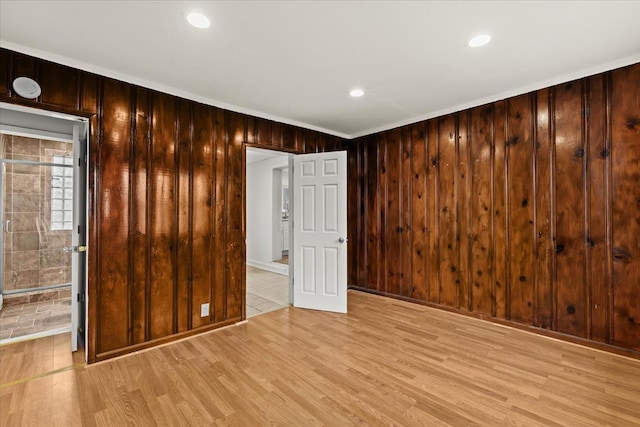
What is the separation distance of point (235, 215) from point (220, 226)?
23 cm

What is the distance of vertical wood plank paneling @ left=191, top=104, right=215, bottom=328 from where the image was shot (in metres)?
3.24

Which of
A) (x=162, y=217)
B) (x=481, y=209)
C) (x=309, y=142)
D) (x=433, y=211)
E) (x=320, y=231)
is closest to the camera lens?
(x=162, y=217)

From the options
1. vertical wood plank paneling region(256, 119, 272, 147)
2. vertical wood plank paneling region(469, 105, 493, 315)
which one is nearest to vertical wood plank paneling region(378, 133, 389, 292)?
vertical wood plank paneling region(469, 105, 493, 315)

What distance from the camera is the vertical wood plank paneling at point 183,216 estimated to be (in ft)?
10.2

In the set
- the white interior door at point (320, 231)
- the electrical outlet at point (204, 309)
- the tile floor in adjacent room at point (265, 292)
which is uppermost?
the white interior door at point (320, 231)

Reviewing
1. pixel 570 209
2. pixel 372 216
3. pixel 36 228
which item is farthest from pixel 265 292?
pixel 570 209

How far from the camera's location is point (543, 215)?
10.1ft

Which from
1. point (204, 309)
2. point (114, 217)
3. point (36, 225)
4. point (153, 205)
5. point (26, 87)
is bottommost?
point (204, 309)

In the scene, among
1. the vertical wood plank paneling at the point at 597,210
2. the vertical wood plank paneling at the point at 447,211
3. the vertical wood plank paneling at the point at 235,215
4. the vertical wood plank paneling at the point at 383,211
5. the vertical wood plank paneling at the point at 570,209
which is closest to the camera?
the vertical wood plank paneling at the point at 597,210

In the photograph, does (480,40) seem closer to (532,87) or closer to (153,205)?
(532,87)

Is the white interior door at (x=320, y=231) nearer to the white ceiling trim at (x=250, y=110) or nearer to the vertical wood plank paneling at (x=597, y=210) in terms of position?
the white ceiling trim at (x=250, y=110)

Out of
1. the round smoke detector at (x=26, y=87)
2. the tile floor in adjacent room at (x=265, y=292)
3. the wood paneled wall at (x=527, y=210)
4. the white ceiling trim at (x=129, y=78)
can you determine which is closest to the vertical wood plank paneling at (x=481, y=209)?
the wood paneled wall at (x=527, y=210)

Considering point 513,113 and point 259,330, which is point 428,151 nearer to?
point 513,113

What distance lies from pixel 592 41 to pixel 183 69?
3363 mm
